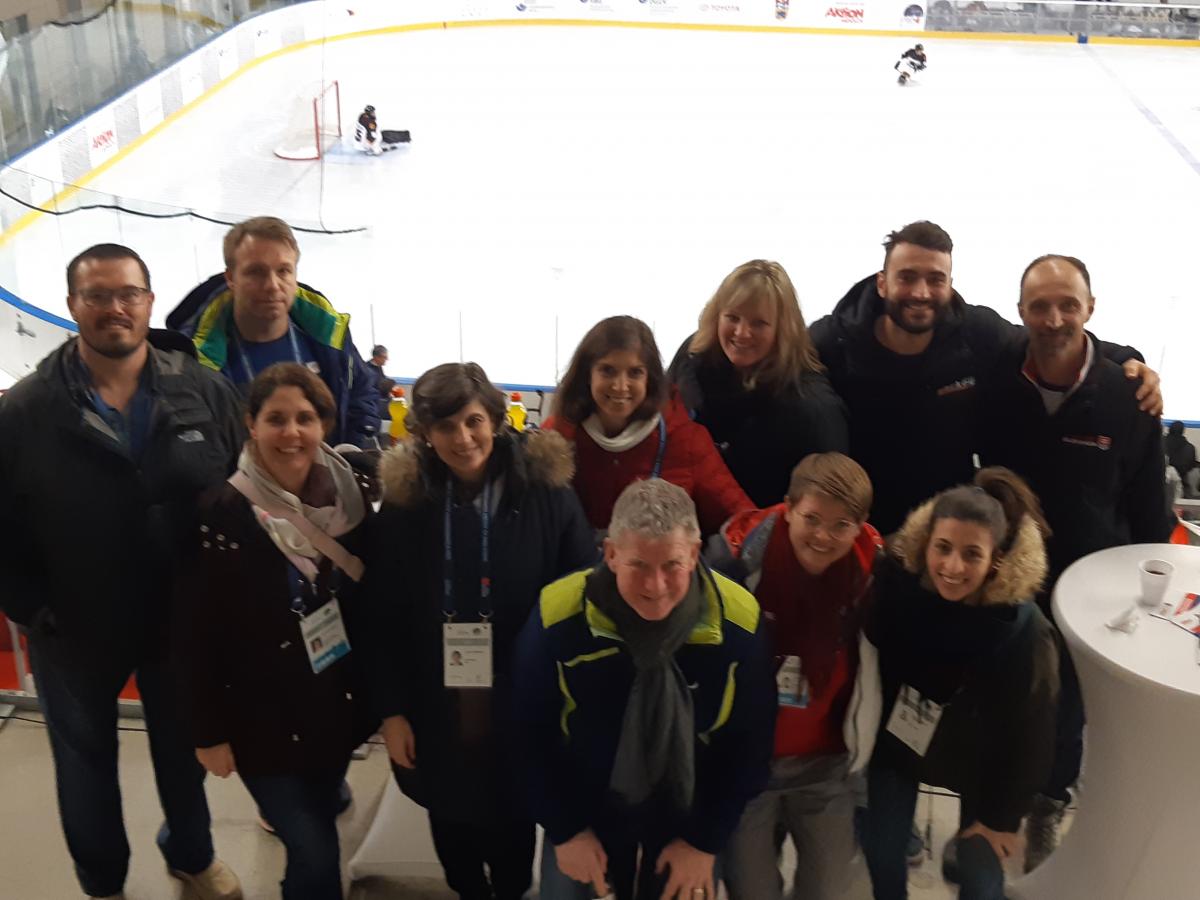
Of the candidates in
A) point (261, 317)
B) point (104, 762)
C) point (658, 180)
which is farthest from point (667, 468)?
point (658, 180)

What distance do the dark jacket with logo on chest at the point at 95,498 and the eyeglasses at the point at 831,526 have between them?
116cm

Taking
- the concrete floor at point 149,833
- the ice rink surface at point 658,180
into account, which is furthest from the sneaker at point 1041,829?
the ice rink surface at point 658,180

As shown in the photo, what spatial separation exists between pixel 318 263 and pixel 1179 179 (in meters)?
7.21

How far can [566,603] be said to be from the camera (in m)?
2.05

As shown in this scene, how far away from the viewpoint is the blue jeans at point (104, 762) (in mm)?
2490

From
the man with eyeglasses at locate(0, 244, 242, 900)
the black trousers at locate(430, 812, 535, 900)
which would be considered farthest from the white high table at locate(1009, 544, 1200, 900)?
the man with eyeglasses at locate(0, 244, 242, 900)

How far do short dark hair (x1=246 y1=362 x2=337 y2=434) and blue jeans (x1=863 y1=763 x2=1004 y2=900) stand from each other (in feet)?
4.41

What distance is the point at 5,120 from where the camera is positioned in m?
8.66

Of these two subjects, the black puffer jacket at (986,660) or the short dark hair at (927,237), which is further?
the short dark hair at (927,237)

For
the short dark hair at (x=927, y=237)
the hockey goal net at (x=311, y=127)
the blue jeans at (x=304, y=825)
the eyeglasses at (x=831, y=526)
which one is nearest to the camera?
the eyeglasses at (x=831, y=526)

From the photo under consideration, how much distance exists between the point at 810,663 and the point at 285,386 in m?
1.11

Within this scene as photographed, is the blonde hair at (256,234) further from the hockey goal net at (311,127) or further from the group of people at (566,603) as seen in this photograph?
the hockey goal net at (311,127)

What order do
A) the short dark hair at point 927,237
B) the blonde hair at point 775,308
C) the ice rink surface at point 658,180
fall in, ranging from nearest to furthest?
the blonde hair at point 775,308 → the short dark hair at point 927,237 → the ice rink surface at point 658,180

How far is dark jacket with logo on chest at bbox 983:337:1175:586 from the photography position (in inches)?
104
